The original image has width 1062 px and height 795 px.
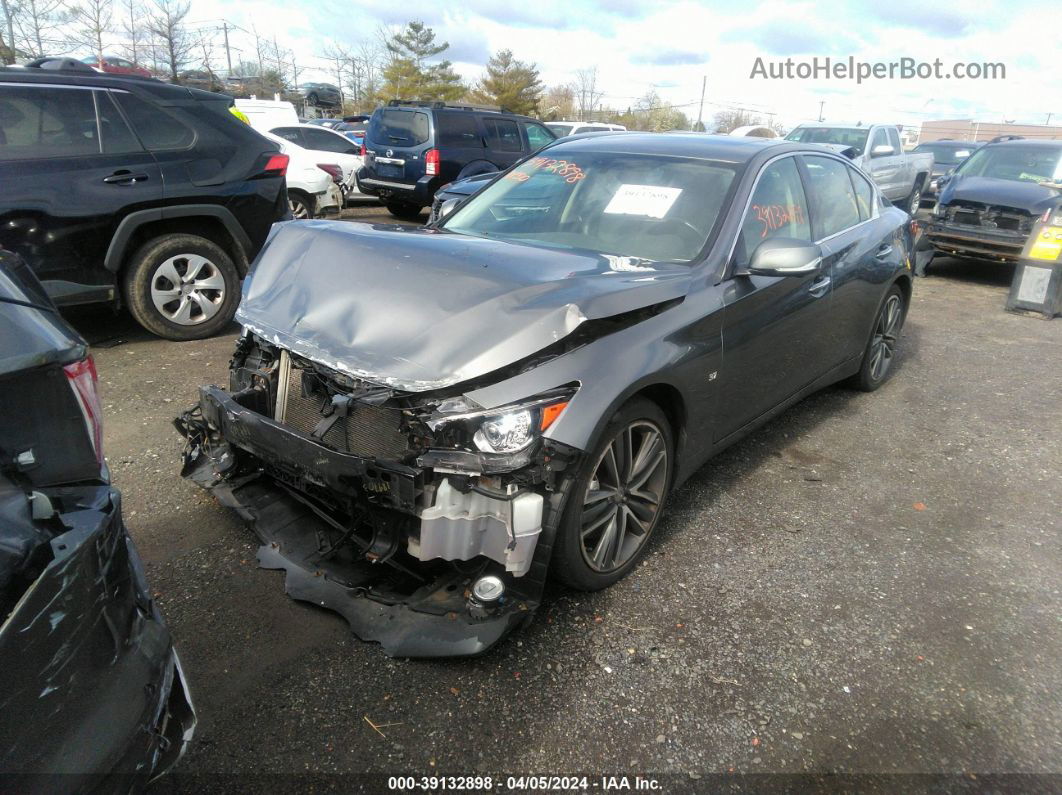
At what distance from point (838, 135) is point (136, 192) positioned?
12.3m

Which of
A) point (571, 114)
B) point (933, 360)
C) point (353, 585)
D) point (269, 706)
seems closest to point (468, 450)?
point (353, 585)

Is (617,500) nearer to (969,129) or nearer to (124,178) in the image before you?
(124,178)

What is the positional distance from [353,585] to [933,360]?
18.6ft

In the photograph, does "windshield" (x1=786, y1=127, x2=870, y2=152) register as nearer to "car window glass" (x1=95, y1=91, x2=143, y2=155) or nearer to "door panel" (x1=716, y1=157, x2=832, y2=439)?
"door panel" (x1=716, y1=157, x2=832, y2=439)

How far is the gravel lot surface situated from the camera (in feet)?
7.18

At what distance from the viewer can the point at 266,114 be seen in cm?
1362

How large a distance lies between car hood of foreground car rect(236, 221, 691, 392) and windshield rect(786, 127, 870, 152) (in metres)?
11.8

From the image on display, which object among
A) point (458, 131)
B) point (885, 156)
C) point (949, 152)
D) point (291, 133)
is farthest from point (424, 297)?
point (949, 152)

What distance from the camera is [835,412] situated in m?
5.04

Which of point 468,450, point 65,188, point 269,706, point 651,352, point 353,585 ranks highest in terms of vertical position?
point 65,188

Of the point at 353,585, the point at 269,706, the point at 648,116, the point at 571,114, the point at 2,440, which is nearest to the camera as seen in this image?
the point at 2,440

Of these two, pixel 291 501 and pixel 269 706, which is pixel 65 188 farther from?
pixel 269 706

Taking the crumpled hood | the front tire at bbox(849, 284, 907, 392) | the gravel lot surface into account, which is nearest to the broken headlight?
the gravel lot surface

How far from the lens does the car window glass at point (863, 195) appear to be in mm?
4907
